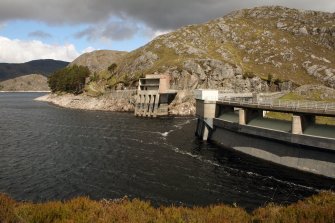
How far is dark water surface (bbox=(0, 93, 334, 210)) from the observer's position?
49.7 meters

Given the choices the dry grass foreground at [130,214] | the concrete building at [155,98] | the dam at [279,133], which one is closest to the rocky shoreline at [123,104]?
the concrete building at [155,98]

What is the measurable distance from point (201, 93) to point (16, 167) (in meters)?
51.2

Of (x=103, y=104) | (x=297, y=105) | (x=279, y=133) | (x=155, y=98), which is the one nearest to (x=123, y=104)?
(x=103, y=104)

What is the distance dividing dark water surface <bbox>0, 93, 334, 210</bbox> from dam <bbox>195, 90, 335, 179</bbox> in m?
2.53

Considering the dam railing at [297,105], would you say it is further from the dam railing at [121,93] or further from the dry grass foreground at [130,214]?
the dam railing at [121,93]

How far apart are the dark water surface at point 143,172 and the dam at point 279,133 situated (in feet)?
8.31

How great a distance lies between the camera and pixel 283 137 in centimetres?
6303

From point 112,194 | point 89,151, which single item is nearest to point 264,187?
point 112,194

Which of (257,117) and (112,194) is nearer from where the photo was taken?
(112,194)

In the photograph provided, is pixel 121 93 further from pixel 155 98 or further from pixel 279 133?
pixel 279 133

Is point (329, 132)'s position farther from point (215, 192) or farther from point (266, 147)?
point (215, 192)

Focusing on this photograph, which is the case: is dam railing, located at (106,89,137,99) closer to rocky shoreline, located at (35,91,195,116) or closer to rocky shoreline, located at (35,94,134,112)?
rocky shoreline, located at (35,91,195,116)

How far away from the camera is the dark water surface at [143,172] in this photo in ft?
163

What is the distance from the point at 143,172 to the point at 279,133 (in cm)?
2693
